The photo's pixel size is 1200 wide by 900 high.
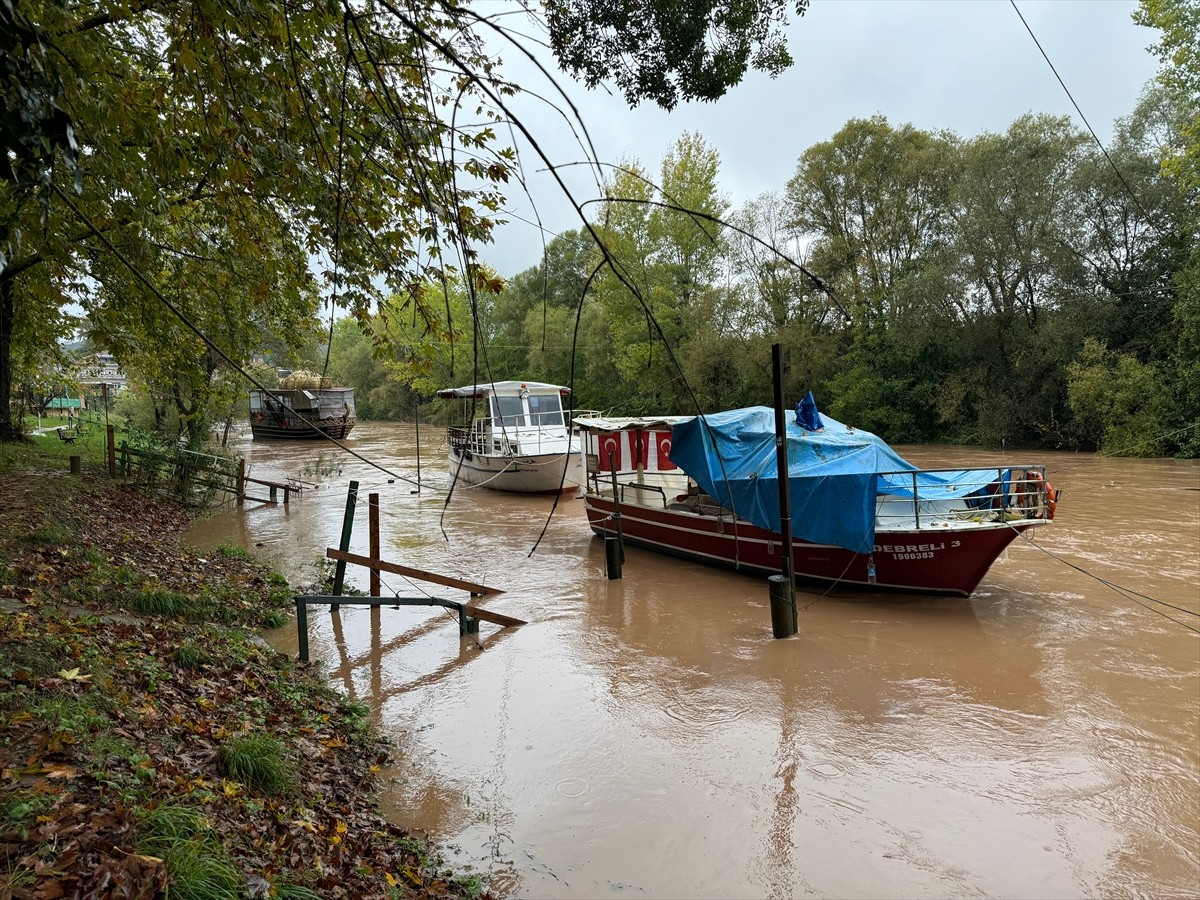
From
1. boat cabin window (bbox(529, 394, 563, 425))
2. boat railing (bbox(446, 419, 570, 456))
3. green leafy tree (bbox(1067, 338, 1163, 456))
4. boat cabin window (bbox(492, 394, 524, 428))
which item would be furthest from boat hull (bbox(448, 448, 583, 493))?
green leafy tree (bbox(1067, 338, 1163, 456))

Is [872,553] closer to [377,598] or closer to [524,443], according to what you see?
[377,598]

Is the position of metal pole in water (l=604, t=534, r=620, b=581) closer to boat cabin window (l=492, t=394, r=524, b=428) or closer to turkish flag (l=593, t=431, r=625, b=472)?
turkish flag (l=593, t=431, r=625, b=472)

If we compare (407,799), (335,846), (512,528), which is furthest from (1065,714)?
(512,528)

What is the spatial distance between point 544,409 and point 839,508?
13941 millimetres

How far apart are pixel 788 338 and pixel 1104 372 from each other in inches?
486

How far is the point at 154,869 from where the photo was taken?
270 centimetres

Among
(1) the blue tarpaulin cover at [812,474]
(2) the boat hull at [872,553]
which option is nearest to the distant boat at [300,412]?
(2) the boat hull at [872,553]

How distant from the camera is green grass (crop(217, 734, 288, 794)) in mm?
4057

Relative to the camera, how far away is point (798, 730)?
654 cm

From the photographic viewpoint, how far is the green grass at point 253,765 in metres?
4.06

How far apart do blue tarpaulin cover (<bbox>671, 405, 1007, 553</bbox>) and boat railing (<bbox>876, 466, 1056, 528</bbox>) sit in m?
0.04

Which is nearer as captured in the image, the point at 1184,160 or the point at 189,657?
the point at 189,657

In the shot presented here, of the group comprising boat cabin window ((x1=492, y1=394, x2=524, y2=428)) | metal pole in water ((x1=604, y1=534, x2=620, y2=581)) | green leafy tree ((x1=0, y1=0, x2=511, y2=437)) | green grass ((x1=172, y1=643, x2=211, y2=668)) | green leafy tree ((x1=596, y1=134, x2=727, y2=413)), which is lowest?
metal pole in water ((x1=604, y1=534, x2=620, y2=581))

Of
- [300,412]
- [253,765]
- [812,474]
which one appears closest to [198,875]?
[253,765]
